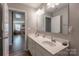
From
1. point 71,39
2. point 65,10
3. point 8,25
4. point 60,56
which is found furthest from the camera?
point 8,25

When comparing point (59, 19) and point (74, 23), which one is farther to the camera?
point (59, 19)

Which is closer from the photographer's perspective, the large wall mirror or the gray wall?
the gray wall

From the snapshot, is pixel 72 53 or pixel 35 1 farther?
pixel 35 1

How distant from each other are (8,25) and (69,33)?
131 cm

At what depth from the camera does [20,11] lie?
1.86 metres

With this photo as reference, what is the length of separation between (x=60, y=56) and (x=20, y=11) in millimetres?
1371

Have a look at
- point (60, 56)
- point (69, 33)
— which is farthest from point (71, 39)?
point (60, 56)

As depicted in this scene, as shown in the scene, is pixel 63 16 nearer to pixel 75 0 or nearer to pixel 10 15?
pixel 75 0

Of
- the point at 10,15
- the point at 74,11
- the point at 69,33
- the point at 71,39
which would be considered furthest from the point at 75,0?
the point at 10,15

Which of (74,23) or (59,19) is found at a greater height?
(59,19)

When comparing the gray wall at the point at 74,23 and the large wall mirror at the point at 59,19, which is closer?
the gray wall at the point at 74,23

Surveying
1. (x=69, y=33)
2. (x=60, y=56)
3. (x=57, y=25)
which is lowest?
(x=60, y=56)

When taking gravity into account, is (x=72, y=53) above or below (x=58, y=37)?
below

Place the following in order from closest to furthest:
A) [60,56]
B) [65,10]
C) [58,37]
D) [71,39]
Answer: [60,56] < [71,39] < [65,10] < [58,37]
